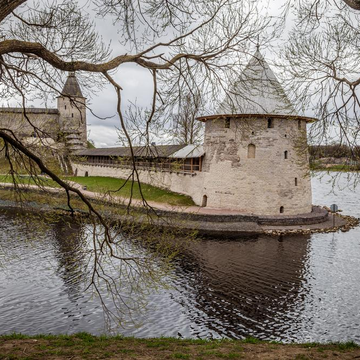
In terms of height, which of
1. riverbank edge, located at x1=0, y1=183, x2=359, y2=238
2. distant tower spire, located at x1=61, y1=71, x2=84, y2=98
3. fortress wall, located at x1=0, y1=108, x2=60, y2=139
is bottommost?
riverbank edge, located at x1=0, y1=183, x2=359, y2=238

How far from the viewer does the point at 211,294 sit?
9.84 meters

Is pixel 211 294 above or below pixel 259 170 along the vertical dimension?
below

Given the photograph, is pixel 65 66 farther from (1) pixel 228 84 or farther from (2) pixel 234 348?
(2) pixel 234 348

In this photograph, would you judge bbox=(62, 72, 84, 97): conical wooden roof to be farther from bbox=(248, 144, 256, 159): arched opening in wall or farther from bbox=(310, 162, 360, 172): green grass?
bbox=(248, 144, 256, 159): arched opening in wall

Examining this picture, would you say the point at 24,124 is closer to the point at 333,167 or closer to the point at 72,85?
the point at 72,85

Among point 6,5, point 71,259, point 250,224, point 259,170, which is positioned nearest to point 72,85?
point 6,5

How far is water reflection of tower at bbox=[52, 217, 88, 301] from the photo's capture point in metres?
9.42

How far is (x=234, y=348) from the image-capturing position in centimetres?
611

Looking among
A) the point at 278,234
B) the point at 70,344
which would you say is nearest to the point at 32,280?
the point at 70,344

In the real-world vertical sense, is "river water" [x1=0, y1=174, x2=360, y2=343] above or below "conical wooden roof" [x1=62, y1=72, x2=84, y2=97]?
below

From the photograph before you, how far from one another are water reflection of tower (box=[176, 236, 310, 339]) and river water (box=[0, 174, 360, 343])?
0.02 meters

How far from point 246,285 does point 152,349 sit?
16.6 ft

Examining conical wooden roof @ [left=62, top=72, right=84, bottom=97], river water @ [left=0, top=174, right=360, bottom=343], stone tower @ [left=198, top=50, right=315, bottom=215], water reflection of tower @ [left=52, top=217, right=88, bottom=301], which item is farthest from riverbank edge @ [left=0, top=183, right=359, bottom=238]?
conical wooden roof @ [left=62, top=72, right=84, bottom=97]

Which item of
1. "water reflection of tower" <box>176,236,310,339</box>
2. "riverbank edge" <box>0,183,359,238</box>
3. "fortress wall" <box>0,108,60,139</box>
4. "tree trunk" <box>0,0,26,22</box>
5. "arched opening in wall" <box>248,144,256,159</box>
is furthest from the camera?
"arched opening in wall" <box>248,144,256,159</box>
